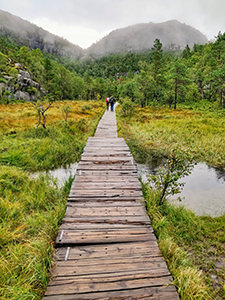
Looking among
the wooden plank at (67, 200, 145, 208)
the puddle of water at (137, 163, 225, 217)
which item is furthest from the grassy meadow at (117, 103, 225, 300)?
the puddle of water at (137, 163, 225, 217)

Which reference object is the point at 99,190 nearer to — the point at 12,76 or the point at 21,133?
the point at 21,133

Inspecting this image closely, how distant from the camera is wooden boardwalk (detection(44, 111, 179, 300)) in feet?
7.00

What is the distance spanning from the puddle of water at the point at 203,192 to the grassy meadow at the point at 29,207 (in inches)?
160

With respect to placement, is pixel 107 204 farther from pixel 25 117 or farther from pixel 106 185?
pixel 25 117

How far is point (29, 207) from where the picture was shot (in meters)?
4.46

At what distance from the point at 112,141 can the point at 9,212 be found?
5739mm

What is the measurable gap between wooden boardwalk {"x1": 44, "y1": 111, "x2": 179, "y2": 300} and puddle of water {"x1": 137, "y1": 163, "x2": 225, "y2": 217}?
2.36 m

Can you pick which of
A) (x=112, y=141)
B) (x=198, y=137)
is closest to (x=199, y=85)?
(x=198, y=137)

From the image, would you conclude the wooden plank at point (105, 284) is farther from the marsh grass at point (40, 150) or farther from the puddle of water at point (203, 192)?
the marsh grass at point (40, 150)

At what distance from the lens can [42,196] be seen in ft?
16.0

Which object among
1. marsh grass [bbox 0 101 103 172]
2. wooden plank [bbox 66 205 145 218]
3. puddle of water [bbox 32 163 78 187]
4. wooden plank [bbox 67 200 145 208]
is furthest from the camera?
marsh grass [bbox 0 101 103 172]

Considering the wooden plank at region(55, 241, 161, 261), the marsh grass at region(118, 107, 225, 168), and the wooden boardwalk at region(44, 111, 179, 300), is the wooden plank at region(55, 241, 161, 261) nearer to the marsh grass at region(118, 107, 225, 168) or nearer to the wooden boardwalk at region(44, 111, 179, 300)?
the wooden boardwalk at region(44, 111, 179, 300)

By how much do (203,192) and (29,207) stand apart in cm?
640

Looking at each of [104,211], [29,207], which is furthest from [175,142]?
[29,207]
